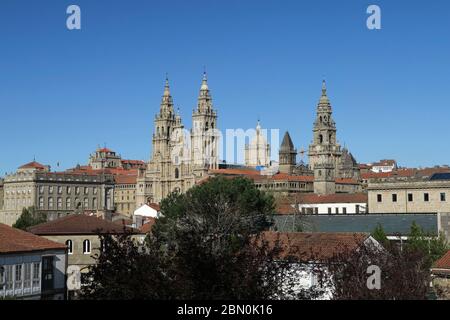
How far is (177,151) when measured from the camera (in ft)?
528

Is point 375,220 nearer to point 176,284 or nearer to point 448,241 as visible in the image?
point 448,241

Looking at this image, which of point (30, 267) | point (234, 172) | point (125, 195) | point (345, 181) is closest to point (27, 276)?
point (30, 267)

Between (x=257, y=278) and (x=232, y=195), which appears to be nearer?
(x=257, y=278)

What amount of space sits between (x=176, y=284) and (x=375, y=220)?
5012 centimetres

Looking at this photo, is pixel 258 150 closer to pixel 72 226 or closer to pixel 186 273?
pixel 72 226

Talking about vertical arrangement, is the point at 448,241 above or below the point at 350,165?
below

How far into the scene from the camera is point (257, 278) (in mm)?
17844

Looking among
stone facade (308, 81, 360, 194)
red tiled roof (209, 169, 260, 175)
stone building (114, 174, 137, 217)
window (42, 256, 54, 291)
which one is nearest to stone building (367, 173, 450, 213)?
window (42, 256, 54, 291)

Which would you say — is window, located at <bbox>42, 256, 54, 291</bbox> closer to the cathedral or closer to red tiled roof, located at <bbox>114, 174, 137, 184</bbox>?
the cathedral

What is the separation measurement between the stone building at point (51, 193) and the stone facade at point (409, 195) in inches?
2772

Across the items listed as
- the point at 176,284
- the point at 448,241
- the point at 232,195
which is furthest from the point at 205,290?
the point at 232,195

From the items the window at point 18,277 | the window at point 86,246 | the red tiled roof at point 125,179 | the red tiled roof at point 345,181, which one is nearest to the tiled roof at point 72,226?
the window at point 86,246

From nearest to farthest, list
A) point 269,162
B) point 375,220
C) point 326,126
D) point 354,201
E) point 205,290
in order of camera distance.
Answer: point 205,290
point 375,220
point 354,201
point 326,126
point 269,162

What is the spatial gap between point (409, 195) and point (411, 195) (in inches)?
8.5
